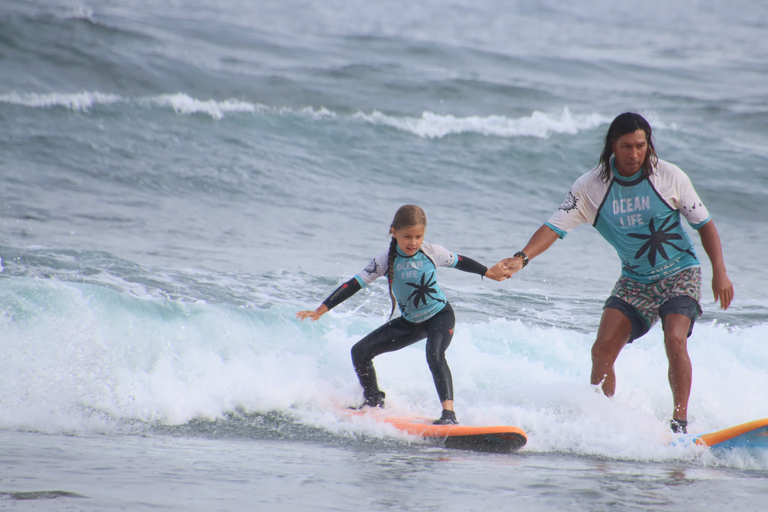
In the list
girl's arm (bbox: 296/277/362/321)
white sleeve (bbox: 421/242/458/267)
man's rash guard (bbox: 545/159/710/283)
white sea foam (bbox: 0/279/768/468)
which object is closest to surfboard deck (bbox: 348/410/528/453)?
white sea foam (bbox: 0/279/768/468)

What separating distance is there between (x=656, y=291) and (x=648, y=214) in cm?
48

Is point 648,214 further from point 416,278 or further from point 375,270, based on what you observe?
point 375,270

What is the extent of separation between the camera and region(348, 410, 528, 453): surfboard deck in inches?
167

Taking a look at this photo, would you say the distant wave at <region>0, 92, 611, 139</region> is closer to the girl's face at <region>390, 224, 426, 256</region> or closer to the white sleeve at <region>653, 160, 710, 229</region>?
the girl's face at <region>390, 224, 426, 256</region>

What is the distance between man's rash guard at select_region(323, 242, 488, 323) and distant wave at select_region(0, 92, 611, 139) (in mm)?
11860

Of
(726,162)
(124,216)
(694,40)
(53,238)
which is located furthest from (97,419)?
(694,40)

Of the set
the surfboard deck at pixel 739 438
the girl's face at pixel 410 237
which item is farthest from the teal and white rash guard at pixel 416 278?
the surfboard deck at pixel 739 438

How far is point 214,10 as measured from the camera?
24984 millimetres

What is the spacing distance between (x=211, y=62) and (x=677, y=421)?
16889 millimetres

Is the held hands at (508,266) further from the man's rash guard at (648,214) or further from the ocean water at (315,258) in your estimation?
the ocean water at (315,258)

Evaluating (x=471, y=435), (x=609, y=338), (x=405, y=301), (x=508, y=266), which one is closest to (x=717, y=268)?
(x=609, y=338)

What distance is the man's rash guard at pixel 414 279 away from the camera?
16.4 ft

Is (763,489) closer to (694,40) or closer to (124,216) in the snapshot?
(124,216)

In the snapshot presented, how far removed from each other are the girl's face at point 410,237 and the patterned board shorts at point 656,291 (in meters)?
1.29
